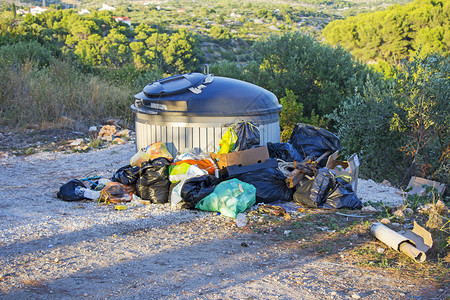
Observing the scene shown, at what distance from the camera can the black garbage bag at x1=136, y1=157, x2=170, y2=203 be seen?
189 inches

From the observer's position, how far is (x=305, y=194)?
15.4 ft

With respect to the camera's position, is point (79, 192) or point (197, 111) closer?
point (79, 192)

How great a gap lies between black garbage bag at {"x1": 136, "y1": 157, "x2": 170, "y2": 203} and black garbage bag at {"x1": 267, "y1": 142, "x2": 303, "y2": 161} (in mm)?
1436

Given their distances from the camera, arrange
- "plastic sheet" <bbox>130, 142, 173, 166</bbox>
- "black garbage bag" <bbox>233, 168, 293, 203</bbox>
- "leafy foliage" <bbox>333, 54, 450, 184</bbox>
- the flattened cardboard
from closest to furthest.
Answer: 1. "black garbage bag" <bbox>233, 168, 293, 203</bbox>
2. the flattened cardboard
3. "plastic sheet" <bbox>130, 142, 173, 166</bbox>
4. "leafy foliage" <bbox>333, 54, 450, 184</bbox>

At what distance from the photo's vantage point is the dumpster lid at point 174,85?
5.38 m

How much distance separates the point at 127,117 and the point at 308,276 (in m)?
8.46

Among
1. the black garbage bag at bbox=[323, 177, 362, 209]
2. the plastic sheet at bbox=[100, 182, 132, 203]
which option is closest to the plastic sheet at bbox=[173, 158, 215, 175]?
the plastic sheet at bbox=[100, 182, 132, 203]

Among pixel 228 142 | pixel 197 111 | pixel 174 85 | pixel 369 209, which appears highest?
pixel 174 85

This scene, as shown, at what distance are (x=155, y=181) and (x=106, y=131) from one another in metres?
5.08

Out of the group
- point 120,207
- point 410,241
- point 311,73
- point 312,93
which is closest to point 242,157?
point 120,207

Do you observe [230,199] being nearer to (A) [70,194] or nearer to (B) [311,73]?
(A) [70,194]

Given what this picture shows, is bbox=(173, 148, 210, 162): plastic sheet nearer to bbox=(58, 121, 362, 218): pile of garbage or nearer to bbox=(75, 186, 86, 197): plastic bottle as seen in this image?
bbox=(58, 121, 362, 218): pile of garbage

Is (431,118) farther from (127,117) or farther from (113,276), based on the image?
(127,117)

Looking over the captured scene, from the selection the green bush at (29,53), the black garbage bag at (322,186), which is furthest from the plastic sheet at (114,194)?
the green bush at (29,53)
